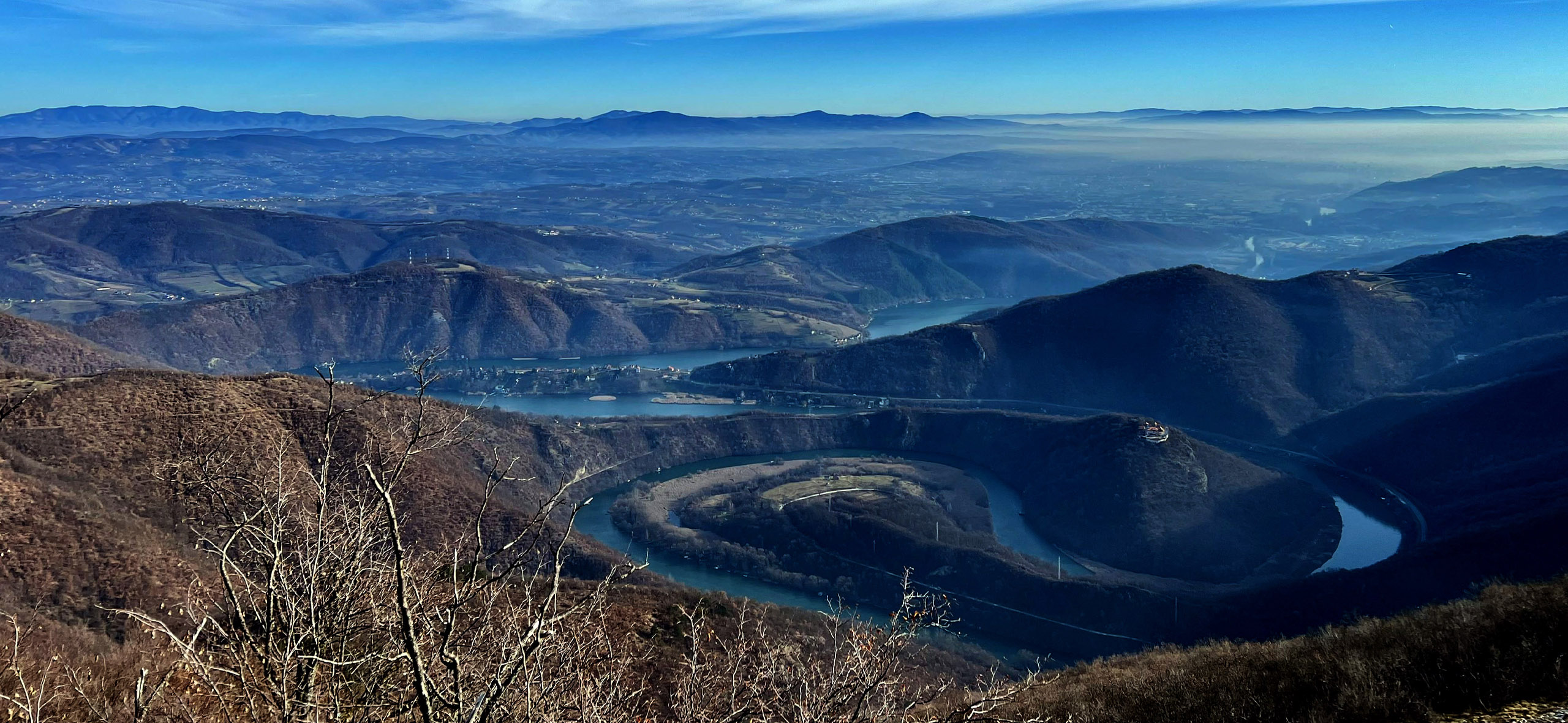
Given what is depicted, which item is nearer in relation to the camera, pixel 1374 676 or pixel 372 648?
pixel 372 648

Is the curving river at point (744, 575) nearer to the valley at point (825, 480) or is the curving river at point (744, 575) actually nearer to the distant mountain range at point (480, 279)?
the valley at point (825, 480)

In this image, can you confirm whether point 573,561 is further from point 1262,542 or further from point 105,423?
point 1262,542

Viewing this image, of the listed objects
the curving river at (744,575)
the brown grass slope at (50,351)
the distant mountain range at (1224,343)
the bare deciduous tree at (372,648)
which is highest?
the bare deciduous tree at (372,648)

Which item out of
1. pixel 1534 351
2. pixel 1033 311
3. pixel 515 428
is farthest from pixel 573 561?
pixel 1534 351

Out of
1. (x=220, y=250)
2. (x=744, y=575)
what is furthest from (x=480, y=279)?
(x=744, y=575)

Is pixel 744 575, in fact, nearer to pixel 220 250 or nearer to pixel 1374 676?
pixel 1374 676

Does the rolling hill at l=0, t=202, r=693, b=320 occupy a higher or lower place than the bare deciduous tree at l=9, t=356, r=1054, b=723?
lower

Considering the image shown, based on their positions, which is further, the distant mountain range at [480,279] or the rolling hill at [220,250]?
the rolling hill at [220,250]

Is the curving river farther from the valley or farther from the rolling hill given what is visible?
the rolling hill

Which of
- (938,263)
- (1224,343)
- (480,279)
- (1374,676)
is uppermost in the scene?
(1374,676)

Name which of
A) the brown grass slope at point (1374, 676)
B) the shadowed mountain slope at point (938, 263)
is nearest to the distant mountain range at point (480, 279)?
the shadowed mountain slope at point (938, 263)

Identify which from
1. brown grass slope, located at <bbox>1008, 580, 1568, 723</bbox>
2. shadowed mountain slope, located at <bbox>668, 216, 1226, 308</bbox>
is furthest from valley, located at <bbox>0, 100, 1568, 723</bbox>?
shadowed mountain slope, located at <bbox>668, 216, 1226, 308</bbox>
